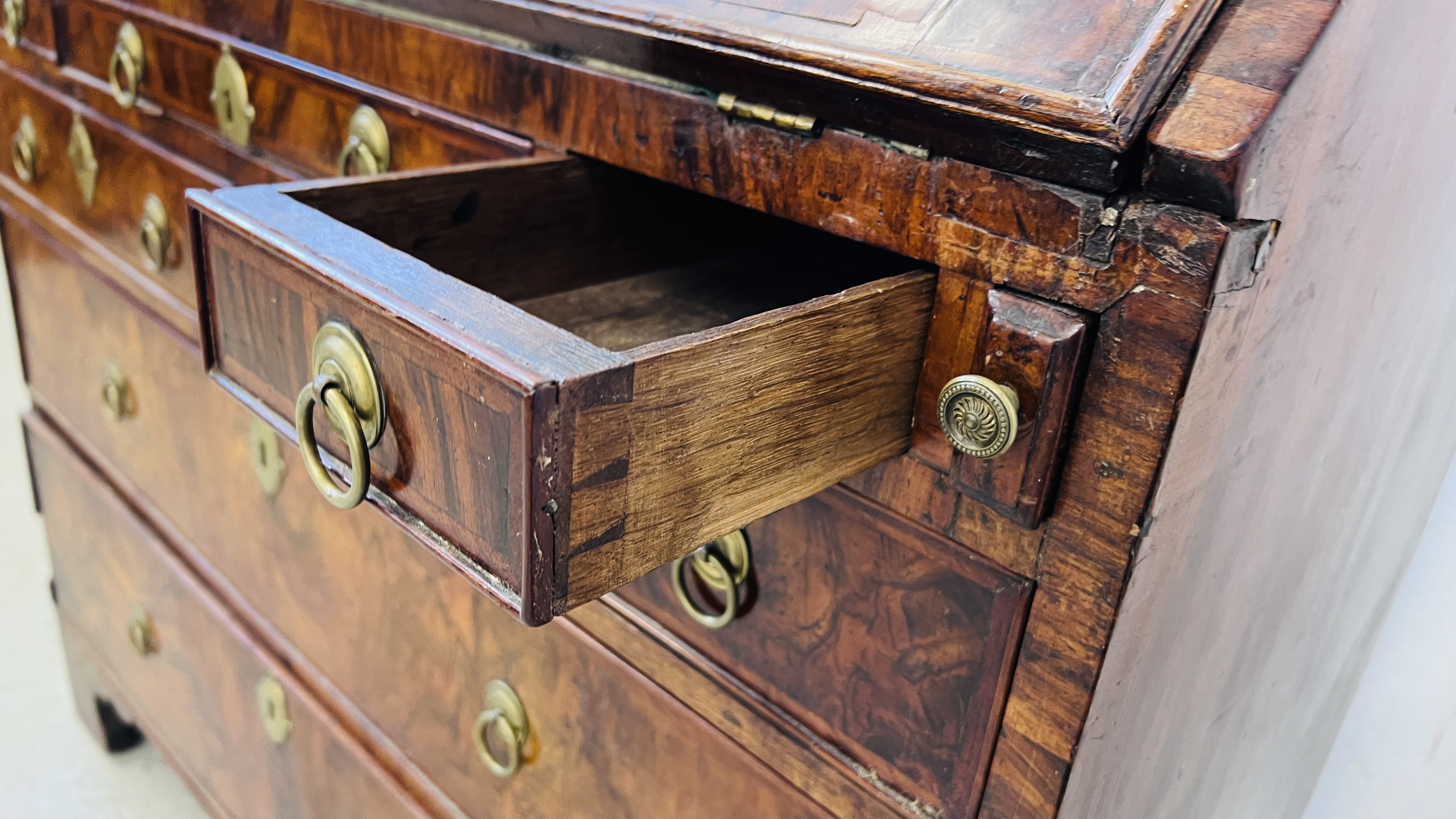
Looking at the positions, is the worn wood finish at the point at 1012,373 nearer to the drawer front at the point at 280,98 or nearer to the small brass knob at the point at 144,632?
the drawer front at the point at 280,98

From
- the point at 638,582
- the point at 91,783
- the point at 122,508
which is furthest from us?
the point at 91,783

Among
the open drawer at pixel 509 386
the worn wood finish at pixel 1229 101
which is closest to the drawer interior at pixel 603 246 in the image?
the open drawer at pixel 509 386

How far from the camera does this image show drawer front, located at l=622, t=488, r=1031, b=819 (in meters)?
0.46

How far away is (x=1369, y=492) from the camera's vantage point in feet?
2.23

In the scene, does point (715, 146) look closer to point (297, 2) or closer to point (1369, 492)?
point (297, 2)

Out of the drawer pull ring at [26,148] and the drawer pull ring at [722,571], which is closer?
the drawer pull ring at [722,571]

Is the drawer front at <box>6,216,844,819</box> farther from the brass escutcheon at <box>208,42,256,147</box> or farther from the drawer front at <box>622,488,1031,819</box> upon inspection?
the brass escutcheon at <box>208,42,256,147</box>

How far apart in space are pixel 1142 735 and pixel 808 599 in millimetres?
161

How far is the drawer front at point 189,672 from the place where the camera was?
0.95 metres

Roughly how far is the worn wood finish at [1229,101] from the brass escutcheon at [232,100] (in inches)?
25.5

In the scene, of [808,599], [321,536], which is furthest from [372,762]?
[808,599]

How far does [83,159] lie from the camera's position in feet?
3.37

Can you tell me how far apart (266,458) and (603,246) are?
445 mm

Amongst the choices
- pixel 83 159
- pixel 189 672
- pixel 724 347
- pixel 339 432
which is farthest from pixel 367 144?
pixel 189 672
